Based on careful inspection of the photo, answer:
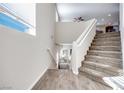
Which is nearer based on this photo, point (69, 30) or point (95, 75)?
point (95, 75)

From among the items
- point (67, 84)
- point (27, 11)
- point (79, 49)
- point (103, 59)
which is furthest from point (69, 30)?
point (27, 11)

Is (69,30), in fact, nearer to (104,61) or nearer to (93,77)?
(104,61)

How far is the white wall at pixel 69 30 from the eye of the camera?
9.34m

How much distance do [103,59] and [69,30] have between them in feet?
13.1

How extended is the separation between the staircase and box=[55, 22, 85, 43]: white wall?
5.85 feet

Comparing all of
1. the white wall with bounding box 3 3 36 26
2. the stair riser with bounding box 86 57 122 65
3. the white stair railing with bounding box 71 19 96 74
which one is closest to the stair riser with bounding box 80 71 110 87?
the white stair railing with bounding box 71 19 96 74

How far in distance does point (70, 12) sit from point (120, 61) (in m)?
6.54

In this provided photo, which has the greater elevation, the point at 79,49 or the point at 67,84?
the point at 79,49

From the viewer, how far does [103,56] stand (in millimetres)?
6035

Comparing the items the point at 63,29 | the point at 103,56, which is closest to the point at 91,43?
the point at 103,56

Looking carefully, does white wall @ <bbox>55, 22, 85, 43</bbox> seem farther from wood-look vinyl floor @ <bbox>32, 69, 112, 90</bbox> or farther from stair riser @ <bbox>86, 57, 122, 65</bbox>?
wood-look vinyl floor @ <bbox>32, 69, 112, 90</bbox>

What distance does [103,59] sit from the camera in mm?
5758

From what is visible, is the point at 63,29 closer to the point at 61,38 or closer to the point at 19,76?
the point at 61,38

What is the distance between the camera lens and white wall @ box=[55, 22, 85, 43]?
9.34 m
